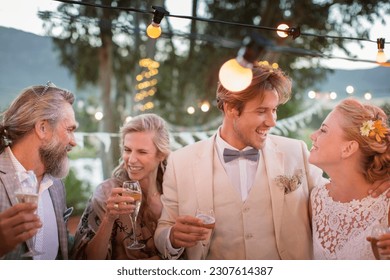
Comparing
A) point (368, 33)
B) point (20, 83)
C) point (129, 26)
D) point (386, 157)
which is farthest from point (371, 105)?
point (20, 83)

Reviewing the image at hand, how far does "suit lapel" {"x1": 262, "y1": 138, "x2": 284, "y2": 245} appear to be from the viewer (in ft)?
10.3

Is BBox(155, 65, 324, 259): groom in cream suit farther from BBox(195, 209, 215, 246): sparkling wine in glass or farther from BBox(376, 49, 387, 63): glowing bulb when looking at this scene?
BBox(376, 49, 387, 63): glowing bulb

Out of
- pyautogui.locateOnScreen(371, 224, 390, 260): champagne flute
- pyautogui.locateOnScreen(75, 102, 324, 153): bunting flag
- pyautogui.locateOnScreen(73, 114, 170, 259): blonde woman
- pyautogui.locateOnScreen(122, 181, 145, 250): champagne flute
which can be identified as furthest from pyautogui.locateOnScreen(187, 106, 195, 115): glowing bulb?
pyautogui.locateOnScreen(371, 224, 390, 260): champagne flute

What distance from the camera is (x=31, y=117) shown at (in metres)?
3.01

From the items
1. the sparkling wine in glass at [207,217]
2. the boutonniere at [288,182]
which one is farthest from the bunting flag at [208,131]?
the sparkling wine in glass at [207,217]

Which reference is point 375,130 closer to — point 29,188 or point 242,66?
point 242,66

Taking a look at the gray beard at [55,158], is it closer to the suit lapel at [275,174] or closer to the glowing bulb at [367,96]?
the suit lapel at [275,174]

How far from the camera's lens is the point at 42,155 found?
305 centimetres

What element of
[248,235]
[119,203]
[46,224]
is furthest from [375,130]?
[46,224]

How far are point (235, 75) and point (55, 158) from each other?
4.21 feet

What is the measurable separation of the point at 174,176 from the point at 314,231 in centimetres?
90

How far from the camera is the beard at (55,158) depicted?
3057 mm

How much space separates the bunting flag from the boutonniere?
328 mm
